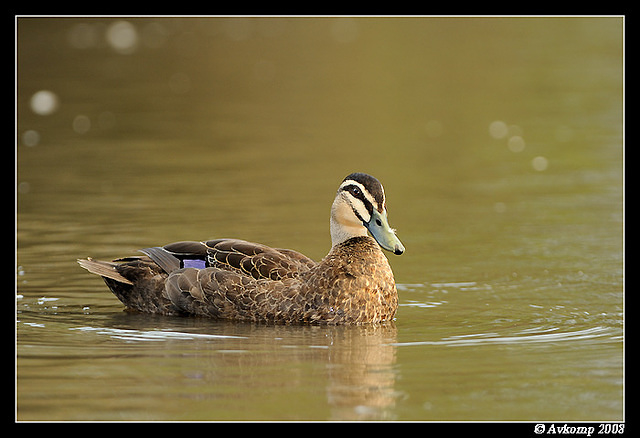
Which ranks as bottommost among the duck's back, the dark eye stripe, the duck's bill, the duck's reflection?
the duck's reflection

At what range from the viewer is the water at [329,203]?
8.08 metres

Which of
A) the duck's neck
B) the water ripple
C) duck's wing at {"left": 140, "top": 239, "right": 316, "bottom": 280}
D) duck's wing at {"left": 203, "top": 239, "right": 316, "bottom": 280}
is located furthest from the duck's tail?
the water ripple

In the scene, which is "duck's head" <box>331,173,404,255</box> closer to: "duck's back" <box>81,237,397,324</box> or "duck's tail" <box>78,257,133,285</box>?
"duck's back" <box>81,237,397,324</box>

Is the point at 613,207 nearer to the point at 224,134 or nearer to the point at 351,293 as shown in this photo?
the point at 351,293

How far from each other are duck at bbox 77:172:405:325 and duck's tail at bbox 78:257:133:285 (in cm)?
2

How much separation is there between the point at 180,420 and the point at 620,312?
4639 mm

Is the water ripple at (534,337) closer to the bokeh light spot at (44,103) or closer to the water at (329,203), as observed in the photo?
the water at (329,203)

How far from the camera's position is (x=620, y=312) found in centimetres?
1033

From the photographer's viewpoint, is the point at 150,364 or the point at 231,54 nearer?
the point at 150,364

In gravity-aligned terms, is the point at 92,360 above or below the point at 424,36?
below

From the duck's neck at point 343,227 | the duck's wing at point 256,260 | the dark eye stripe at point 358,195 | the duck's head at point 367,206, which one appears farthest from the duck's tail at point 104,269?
the dark eye stripe at point 358,195

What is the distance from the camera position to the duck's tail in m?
10.8

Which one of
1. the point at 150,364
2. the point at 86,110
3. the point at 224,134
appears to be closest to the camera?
the point at 150,364

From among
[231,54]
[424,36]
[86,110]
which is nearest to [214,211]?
[86,110]
